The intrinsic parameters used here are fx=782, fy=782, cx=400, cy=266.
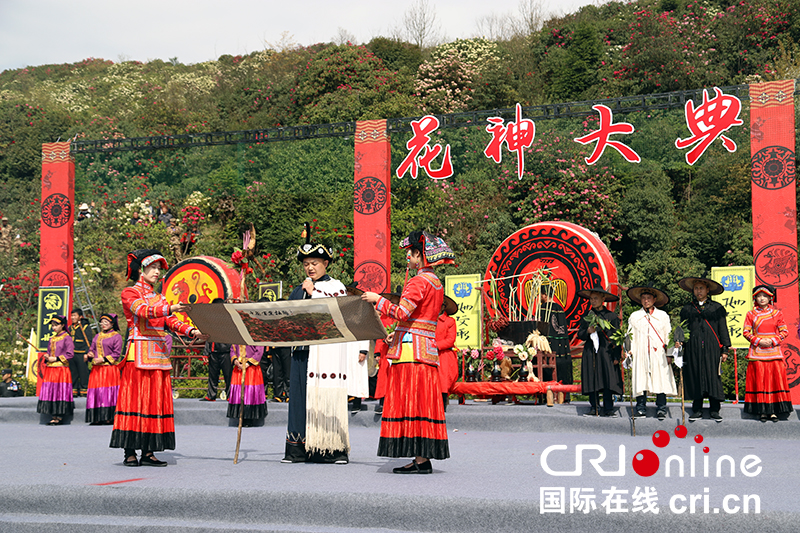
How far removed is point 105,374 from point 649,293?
279 inches

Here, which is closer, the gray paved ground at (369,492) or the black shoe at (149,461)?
the gray paved ground at (369,492)

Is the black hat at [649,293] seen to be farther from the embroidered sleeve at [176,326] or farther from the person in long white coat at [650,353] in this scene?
the embroidered sleeve at [176,326]

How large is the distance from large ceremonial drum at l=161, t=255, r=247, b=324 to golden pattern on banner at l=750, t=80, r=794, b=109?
8.44 meters

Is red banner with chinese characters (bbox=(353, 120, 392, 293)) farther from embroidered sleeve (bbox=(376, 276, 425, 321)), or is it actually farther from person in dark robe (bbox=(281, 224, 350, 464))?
embroidered sleeve (bbox=(376, 276, 425, 321))

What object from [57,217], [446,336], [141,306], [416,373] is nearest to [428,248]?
[416,373]

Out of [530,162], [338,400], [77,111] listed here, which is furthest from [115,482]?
[77,111]

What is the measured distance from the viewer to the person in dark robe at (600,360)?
30.5 ft

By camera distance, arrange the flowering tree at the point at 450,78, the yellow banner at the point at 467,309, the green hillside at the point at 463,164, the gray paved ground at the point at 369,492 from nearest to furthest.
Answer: the gray paved ground at the point at 369,492, the yellow banner at the point at 467,309, the green hillside at the point at 463,164, the flowering tree at the point at 450,78

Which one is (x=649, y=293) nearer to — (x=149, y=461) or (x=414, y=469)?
(x=414, y=469)

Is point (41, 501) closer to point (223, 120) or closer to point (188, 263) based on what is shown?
point (188, 263)

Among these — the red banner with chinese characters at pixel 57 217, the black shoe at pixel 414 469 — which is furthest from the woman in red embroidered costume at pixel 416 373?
the red banner with chinese characters at pixel 57 217

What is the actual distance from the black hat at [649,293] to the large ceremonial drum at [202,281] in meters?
6.72

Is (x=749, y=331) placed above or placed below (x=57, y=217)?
below

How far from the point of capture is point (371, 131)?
485 inches
